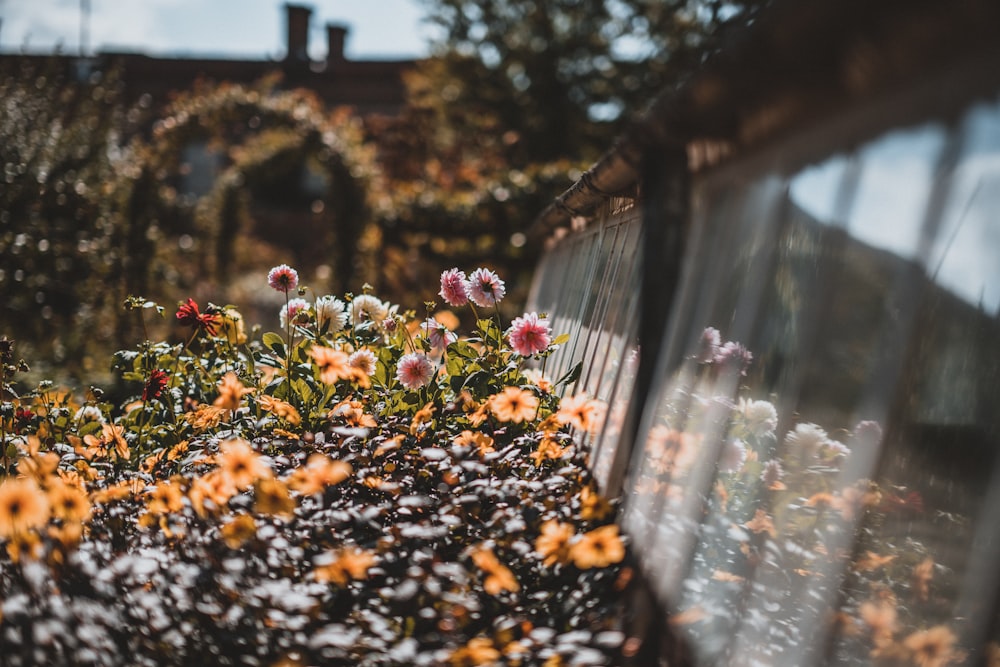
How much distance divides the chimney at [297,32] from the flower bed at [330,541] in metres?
19.8

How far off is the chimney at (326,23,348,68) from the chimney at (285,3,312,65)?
24.9 inches

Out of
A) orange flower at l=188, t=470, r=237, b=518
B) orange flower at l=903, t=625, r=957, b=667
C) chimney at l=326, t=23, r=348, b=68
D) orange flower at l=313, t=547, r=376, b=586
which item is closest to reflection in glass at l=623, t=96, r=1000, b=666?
orange flower at l=903, t=625, r=957, b=667

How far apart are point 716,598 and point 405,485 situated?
958 millimetres

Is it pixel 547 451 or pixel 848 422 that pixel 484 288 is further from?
pixel 848 422

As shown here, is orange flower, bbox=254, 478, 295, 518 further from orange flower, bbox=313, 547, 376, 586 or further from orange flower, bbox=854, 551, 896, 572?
orange flower, bbox=854, 551, 896, 572

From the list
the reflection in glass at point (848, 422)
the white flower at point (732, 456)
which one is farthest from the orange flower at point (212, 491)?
the white flower at point (732, 456)

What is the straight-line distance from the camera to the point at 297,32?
20.9m

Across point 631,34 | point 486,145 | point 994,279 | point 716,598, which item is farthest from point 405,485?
point 631,34

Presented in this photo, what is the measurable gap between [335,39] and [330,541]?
21.9m

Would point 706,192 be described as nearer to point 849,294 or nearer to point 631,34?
point 849,294

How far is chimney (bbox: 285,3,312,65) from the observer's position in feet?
67.9

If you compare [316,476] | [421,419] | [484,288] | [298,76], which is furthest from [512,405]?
[298,76]

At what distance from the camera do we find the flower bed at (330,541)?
4.79 feet

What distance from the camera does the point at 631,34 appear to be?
18188mm
